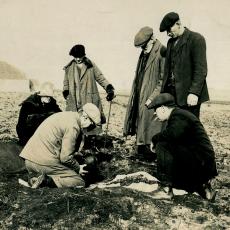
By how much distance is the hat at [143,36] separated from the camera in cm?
594

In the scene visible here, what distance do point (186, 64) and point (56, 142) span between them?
5.83ft

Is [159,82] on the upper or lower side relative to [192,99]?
upper

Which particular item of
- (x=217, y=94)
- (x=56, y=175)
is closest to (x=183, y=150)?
(x=56, y=175)

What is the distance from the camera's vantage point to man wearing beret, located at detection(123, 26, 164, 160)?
236 inches

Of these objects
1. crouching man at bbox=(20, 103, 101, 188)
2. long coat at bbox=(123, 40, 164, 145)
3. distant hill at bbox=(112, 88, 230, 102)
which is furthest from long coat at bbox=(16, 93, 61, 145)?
distant hill at bbox=(112, 88, 230, 102)

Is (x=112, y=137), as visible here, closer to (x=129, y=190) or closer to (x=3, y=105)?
(x=129, y=190)

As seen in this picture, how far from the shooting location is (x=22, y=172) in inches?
223

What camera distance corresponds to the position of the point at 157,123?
6199 mm

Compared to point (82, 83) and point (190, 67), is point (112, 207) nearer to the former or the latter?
point (190, 67)

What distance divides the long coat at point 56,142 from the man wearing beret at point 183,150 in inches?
35.2

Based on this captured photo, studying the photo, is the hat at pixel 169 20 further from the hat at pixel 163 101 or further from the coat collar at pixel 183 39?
the hat at pixel 163 101

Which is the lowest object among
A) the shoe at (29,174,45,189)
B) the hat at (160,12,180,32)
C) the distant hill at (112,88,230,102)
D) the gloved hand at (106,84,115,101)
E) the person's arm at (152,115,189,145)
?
the distant hill at (112,88,230,102)

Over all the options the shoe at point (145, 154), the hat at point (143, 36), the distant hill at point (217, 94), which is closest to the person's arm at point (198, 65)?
the hat at point (143, 36)

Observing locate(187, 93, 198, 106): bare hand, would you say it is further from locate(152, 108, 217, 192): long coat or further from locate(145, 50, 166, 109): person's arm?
locate(145, 50, 166, 109): person's arm
